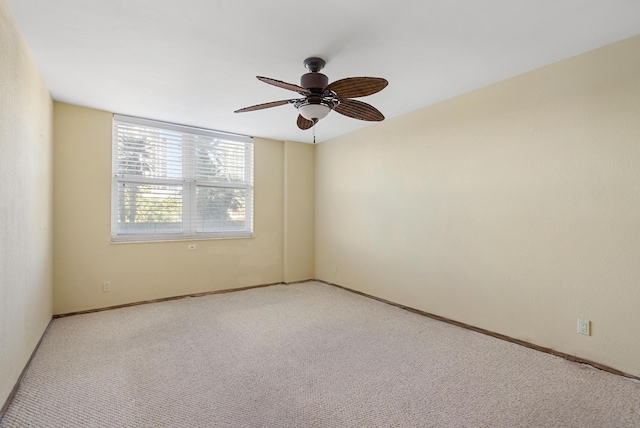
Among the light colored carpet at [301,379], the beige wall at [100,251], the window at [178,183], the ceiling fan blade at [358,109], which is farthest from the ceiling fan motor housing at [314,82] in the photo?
the beige wall at [100,251]

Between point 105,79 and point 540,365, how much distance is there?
13.8 feet

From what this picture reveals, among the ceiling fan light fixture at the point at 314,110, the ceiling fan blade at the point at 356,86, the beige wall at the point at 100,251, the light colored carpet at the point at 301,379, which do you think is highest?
the ceiling fan blade at the point at 356,86

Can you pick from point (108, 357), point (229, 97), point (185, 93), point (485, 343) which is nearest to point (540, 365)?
point (485, 343)

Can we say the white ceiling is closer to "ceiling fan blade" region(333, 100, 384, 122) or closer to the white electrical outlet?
"ceiling fan blade" region(333, 100, 384, 122)

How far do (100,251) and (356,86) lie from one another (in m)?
3.38

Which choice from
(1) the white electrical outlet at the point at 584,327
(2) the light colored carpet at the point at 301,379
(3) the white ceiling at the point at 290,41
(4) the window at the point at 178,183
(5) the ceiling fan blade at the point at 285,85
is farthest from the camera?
(4) the window at the point at 178,183

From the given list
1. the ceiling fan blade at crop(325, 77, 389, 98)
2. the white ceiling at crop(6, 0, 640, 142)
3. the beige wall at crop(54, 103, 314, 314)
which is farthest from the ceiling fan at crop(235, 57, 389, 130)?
the beige wall at crop(54, 103, 314, 314)

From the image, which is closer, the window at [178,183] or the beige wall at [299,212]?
the window at [178,183]

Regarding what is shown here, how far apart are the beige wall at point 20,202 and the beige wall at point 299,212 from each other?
292cm

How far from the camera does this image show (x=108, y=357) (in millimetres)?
2469

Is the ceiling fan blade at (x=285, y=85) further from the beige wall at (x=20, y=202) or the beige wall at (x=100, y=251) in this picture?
the beige wall at (x=100, y=251)

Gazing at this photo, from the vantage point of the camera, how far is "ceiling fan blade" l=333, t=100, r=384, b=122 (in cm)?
243

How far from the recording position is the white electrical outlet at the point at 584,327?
237 centimetres

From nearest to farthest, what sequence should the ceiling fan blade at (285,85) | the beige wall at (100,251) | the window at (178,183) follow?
the ceiling fan blade at (285,85) → the beige wall at (100,251) → the window at (178,183)
